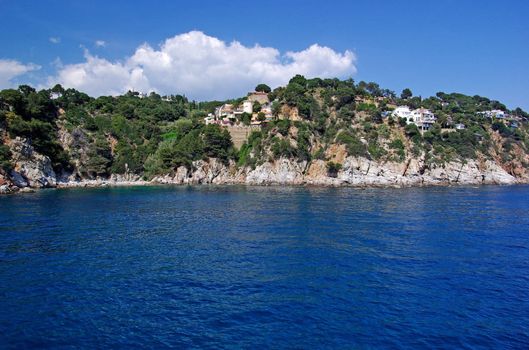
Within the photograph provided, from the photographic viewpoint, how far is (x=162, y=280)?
61.6 ft

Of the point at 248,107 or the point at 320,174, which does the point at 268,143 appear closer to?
the point at 320,174

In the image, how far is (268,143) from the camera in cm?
8225

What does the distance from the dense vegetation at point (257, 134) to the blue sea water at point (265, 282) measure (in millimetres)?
44757

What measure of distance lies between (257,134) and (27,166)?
43529 millimetres

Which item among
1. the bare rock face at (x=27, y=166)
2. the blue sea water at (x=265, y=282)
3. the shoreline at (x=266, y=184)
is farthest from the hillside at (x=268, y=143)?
the blue sea water at (x=265, y=282)

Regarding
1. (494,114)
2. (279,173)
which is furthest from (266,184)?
(494,114)

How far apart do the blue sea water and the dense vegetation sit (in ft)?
147

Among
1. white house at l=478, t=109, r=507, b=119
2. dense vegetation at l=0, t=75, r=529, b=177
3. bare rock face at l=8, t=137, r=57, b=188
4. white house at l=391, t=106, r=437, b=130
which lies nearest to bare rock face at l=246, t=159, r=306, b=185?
dense vegetation at l=0, t=75, r=529, b=177

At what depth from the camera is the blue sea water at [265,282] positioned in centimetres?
1330

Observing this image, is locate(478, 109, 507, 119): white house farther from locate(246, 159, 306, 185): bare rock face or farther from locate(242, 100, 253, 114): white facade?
locate(242, 100, 253, 114): white facade

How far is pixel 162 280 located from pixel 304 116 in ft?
242

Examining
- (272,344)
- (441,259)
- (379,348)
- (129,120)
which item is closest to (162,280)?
(272,344)

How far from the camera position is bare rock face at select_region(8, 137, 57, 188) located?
213 ft

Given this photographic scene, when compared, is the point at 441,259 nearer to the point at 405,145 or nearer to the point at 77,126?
the point at 405,145
